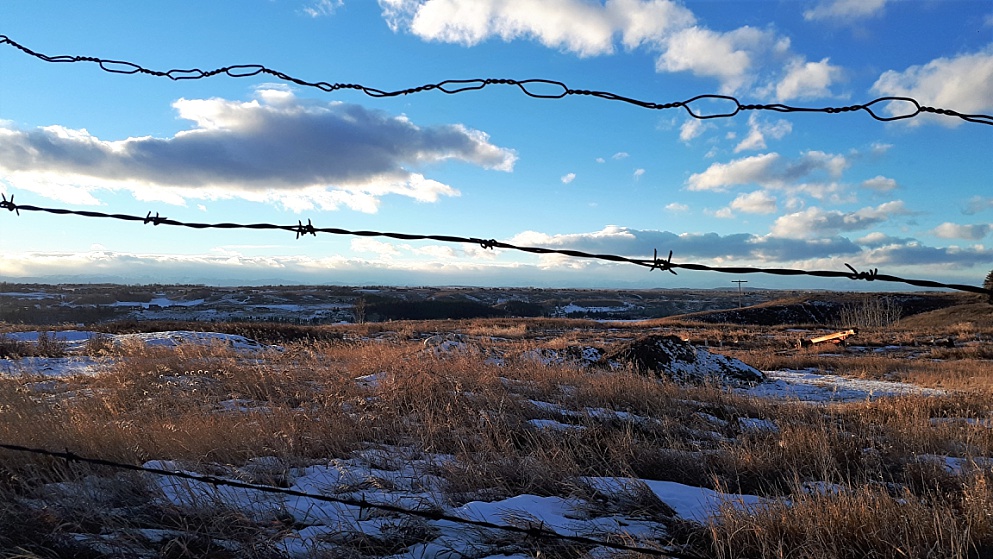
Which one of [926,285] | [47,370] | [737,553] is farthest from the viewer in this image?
[47,370]

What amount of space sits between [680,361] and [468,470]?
9.69 meters

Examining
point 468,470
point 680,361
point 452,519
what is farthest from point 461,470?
point 680,361

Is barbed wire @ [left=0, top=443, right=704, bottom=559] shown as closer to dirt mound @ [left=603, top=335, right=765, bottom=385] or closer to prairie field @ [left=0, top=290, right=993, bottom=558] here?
prairie field @ [left=0, top=290, right=993, bottom=558]

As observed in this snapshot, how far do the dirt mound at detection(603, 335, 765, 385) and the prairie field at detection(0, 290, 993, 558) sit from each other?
15.6ft

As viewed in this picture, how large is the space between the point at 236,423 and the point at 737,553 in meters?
3.50

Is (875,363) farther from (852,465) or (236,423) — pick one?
(236,423)

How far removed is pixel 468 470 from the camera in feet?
11.0

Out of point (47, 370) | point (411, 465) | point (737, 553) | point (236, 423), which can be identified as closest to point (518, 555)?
point (737, 553)

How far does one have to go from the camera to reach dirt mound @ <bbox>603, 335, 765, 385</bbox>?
1164cm

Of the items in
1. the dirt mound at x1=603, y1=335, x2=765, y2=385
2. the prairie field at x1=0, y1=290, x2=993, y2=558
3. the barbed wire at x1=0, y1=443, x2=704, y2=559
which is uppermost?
the barbed wire at x1=0, y1=443, x2=704, y2=559

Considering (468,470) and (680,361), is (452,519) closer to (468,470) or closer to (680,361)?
(468,470)

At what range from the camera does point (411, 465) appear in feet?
11.7

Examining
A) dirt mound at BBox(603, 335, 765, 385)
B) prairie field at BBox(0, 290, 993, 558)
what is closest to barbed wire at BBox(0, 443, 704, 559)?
prairie field at BBox(0, 290, 993, 558)

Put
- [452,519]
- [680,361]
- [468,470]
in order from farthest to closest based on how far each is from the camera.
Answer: [680,361]
[468,470]
[452,519]
